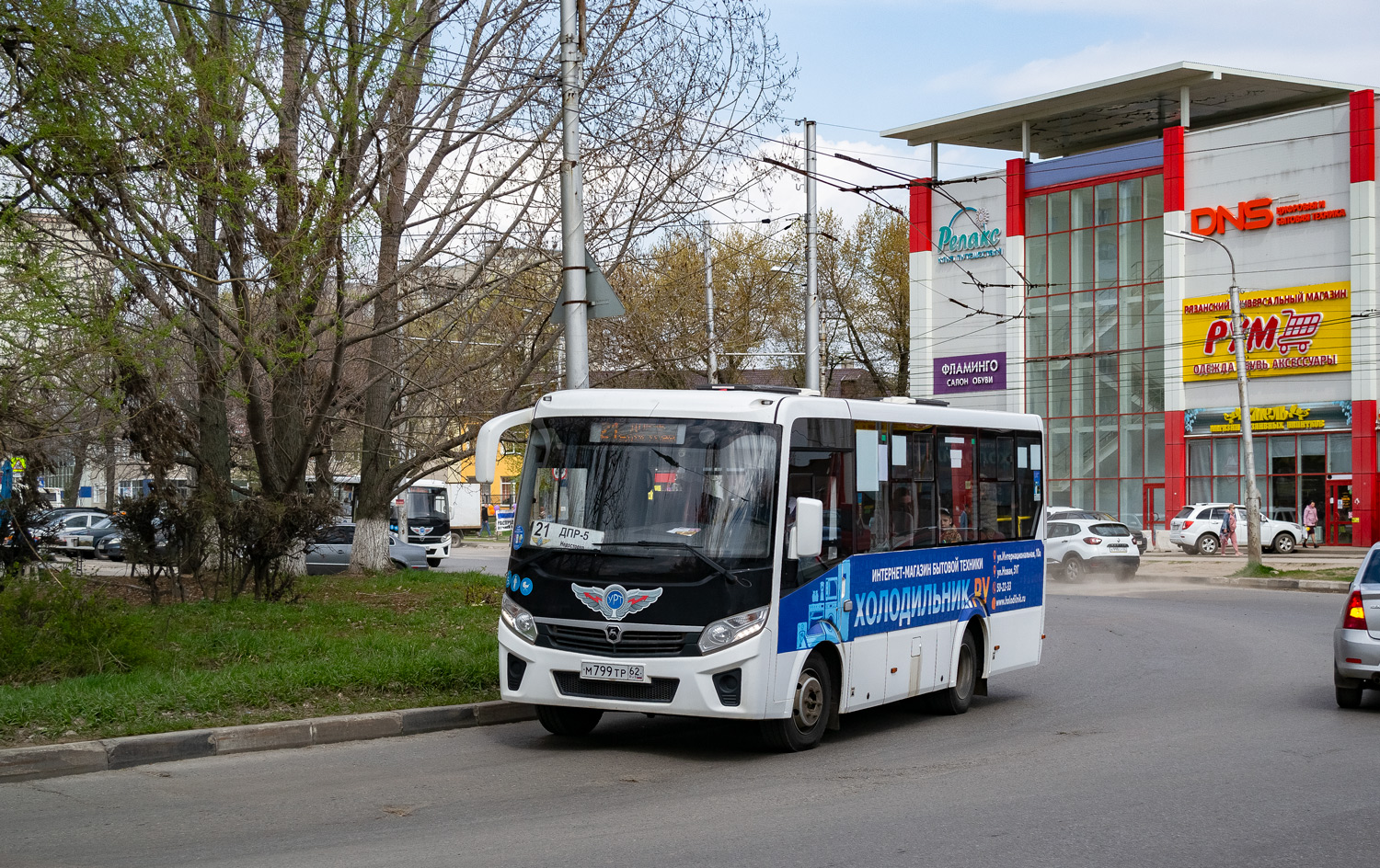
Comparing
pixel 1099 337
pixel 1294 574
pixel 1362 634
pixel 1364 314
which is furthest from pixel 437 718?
pixel 1099 337

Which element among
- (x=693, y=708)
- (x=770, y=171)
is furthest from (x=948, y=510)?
(x=770, y=171)

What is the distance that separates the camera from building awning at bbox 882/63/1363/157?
46031mm

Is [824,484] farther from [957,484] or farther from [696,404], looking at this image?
[957,484]

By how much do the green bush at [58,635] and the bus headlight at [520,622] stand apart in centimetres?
347

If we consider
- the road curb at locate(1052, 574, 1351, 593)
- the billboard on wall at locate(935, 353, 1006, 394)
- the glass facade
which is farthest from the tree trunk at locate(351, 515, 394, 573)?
the billboard on wall at locate(935, 353, 1006, 394)

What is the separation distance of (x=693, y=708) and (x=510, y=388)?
1040cm

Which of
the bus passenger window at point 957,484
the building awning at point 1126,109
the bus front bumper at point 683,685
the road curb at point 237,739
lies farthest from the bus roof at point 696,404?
the building awning at point 1126,109

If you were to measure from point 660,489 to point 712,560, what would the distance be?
25.9 inches

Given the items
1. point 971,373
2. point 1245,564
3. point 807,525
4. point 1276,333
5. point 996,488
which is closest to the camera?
point 807,525

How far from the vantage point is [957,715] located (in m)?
11.9

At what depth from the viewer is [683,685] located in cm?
889

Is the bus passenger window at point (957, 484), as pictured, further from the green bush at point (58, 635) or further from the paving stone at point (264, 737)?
the green bush at point (58, 635)

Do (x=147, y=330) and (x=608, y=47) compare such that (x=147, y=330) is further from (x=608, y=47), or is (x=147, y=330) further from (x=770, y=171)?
(x=770, y=171)

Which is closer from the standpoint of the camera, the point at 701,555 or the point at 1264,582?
the point at 701,555
